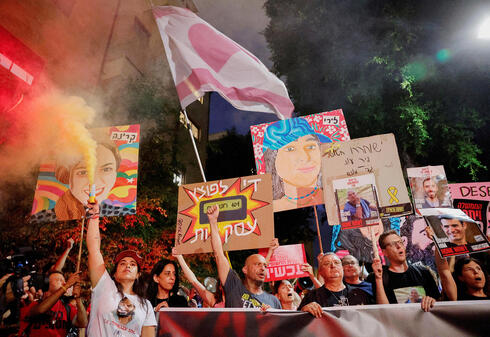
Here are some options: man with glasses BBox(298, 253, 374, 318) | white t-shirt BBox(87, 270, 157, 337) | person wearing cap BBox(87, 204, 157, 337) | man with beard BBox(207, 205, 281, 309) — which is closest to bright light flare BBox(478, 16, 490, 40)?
man with glasses BBox(298, 253, 374, 318)

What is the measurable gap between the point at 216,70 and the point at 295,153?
1.64m

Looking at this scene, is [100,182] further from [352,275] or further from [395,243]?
[395,243]

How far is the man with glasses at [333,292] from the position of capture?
294 cm

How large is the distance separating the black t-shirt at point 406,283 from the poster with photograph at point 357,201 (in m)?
0.58

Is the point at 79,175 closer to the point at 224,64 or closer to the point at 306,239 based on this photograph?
the point at 224,64

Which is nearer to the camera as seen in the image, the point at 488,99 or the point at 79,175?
the point at 79,175

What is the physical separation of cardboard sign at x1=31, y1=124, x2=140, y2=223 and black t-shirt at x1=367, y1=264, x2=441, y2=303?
2.97 m

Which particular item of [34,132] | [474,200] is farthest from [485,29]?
[34,132]

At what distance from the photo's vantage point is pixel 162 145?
9516mm

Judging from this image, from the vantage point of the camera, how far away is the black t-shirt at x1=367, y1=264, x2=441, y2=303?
3002 millimetres

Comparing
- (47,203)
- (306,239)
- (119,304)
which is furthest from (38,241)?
(306,239)

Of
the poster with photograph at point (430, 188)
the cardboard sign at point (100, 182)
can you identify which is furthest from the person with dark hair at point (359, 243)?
the cardboard sign at point (100, 182)

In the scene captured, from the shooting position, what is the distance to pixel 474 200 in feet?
13.3

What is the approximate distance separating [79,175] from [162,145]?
16.7 ft
